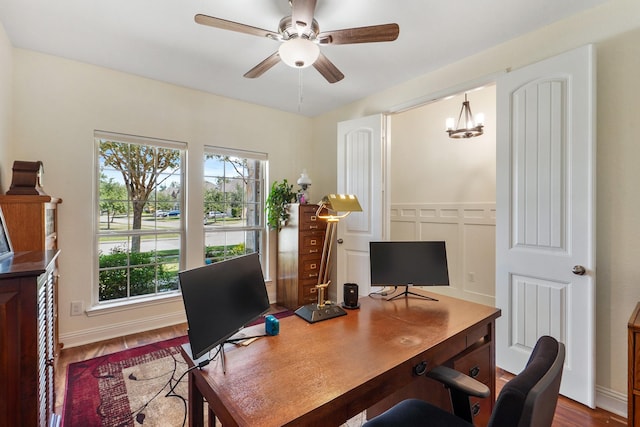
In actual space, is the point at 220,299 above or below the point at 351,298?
above

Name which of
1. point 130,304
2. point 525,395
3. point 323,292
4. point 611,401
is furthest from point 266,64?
point 611,401

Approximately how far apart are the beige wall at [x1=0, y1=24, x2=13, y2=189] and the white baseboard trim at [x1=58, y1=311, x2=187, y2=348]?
1453 mm

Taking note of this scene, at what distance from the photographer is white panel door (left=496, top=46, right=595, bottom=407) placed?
6.41 ft

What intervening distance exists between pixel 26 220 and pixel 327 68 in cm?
229

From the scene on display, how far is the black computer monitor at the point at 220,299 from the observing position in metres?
1.04

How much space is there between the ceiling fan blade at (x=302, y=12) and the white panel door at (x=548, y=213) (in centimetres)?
167

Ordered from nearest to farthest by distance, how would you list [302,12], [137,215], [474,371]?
[474,371] < [302,12] < [137,215]

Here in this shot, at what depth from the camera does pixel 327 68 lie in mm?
2213

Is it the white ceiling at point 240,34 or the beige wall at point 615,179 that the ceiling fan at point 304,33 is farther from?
the beige wall at point 615,179

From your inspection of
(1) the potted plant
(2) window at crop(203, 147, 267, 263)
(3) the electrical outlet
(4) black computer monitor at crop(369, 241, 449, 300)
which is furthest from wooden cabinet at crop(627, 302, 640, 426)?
(3) the electrical outlet

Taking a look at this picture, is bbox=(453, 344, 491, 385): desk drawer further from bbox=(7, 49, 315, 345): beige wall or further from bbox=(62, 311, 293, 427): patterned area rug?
bbox=(7, 49, 315, 345): beige wall

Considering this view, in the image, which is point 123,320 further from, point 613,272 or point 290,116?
point 613,272

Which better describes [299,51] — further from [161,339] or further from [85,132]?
[161,339]

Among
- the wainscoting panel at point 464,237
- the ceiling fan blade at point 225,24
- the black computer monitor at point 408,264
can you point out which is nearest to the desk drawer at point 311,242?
the wainscoting panel at point 464,237
